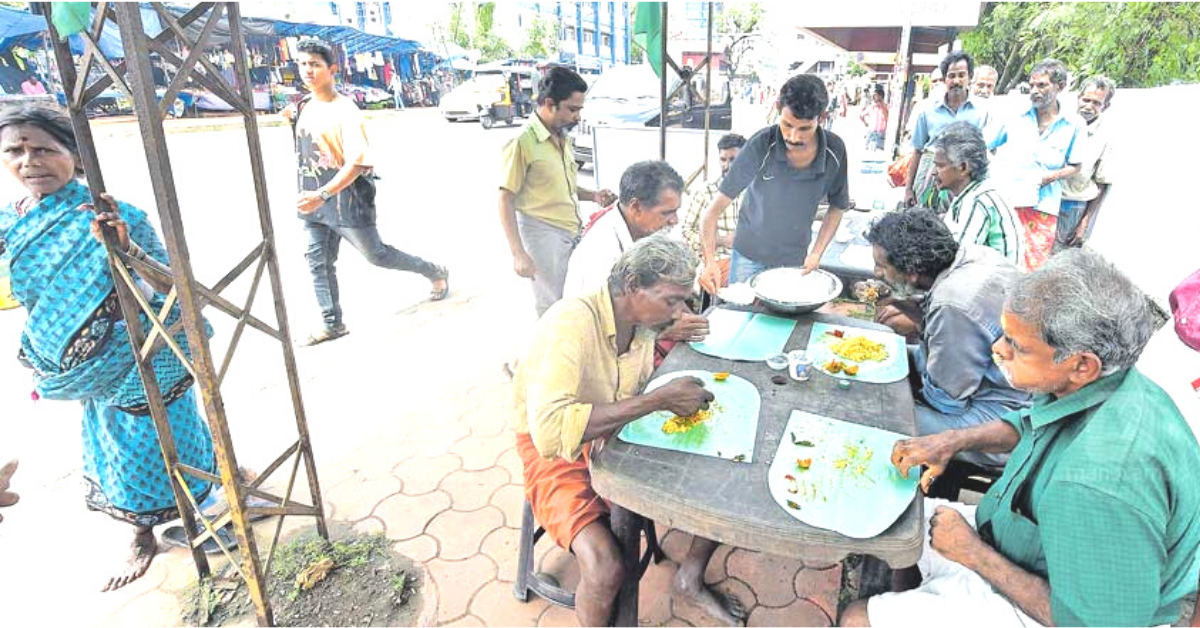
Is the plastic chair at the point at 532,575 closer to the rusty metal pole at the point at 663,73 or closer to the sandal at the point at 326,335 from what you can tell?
the rusty metal pole at the point at 663,73

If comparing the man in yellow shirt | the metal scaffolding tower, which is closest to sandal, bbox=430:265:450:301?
the man in yellow shirt

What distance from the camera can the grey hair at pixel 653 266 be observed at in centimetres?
183

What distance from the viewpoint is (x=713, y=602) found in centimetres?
Answer: 219

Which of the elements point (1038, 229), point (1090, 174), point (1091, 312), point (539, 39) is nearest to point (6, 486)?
point (1091, 312)

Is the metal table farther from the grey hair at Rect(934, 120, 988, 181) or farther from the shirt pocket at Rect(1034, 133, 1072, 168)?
the shirt pocket at Rect(1034, 133, 1072, 168)

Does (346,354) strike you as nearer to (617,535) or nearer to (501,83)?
(617,535)

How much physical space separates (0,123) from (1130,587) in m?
3.21

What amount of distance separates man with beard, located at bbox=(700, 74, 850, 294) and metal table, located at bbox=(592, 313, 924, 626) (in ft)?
3.51

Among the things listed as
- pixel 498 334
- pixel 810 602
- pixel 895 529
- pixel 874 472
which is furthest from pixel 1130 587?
pixel 498 334

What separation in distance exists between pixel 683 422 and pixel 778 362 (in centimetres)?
57

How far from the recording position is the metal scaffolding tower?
147 cm

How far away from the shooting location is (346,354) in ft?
14.0

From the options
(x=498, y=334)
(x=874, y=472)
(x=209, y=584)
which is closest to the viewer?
(x=874, y=472)

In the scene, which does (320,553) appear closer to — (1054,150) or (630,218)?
(630,218)
